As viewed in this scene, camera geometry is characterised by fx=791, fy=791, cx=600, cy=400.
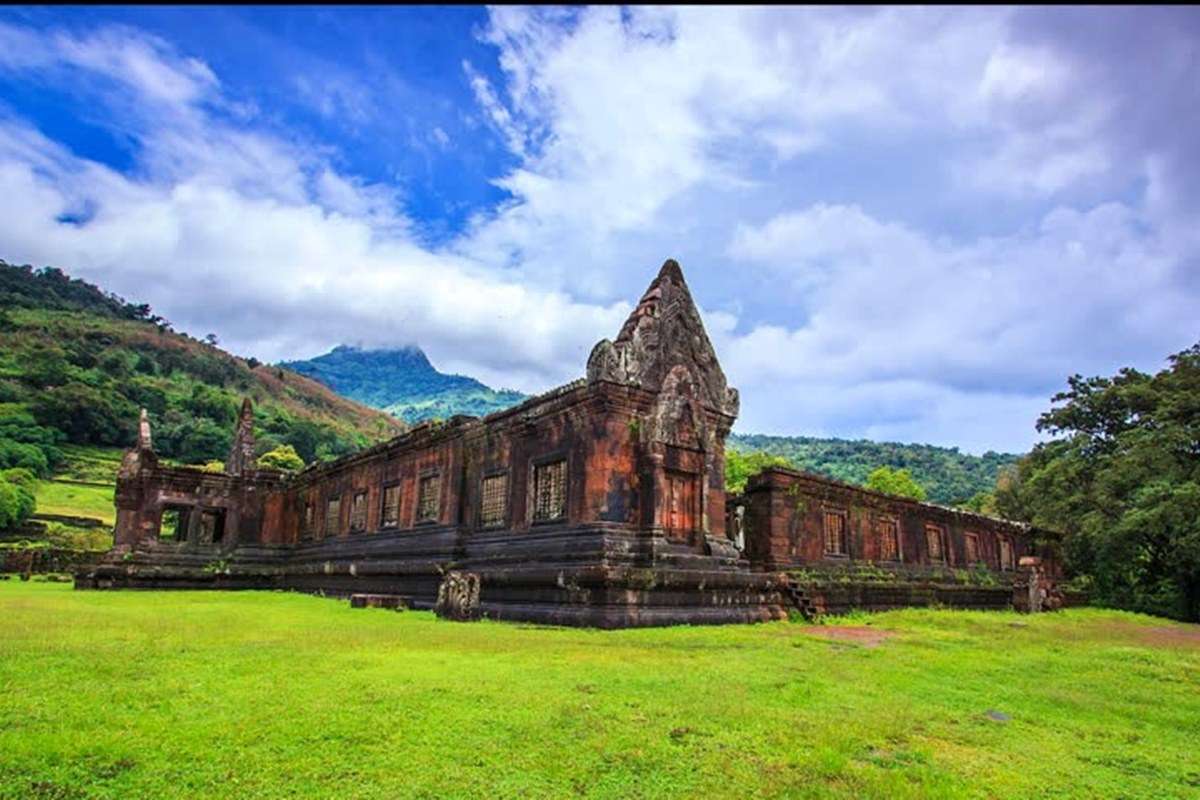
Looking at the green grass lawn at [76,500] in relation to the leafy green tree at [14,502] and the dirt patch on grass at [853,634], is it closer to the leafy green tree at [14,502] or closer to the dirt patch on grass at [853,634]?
the leafy green tree at [14,502]

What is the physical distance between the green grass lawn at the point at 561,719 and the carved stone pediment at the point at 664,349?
281 inches

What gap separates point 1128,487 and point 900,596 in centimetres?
1665

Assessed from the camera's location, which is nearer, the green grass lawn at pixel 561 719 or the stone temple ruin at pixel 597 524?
the green grass lawn at pixel 561 719

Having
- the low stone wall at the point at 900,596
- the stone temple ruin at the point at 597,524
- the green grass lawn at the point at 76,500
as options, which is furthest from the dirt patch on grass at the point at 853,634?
the green grass lawn at the point at 76,500

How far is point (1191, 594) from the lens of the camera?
32281mm

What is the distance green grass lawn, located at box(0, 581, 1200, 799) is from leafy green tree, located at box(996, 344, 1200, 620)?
22325mm

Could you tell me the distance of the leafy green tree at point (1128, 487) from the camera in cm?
2962

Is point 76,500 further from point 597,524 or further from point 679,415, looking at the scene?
point 679,415

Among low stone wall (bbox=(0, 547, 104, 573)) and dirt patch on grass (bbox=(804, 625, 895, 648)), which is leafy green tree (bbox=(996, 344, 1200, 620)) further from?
low stone wall (bbox=(0, 547, 104, 573))

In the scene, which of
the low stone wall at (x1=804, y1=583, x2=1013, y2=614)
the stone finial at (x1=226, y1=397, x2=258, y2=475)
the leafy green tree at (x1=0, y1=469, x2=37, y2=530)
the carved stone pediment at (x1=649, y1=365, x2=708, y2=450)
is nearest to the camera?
the carved stone pediment at (x1=649, y1=365, x2=708, y2=450)

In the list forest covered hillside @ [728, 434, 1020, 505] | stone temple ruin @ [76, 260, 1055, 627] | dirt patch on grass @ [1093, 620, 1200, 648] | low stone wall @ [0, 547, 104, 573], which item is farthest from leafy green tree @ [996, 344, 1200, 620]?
forest covered hillside @ [728, 434, 1020, 505]

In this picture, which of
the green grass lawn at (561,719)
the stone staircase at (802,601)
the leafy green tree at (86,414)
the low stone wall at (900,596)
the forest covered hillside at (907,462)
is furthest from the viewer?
the forest covered hillside at (907,462)

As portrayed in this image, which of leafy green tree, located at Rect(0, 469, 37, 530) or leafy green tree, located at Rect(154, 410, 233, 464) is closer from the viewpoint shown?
leafy green tree, located at Rect(0, 469, 37, 530)

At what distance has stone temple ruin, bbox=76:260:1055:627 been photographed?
611 inches
